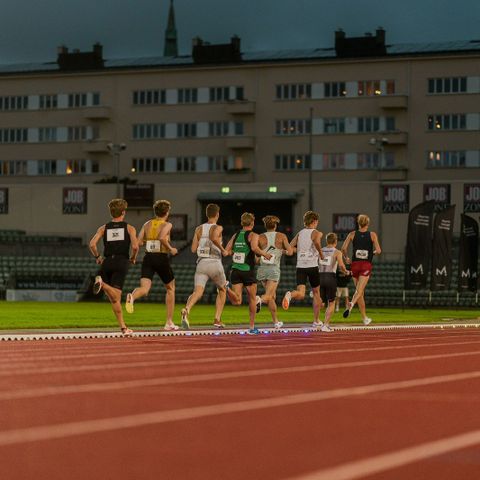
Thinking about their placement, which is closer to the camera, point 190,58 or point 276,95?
point 276,95

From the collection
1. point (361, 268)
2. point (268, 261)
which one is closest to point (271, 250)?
point (268, 261)

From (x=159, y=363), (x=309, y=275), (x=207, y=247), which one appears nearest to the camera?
(x=159, y=363)

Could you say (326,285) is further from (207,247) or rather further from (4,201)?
(4,201)

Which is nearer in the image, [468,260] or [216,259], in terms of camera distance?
[216,259]

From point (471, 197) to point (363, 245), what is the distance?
55322 millimetres

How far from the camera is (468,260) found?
136 ft

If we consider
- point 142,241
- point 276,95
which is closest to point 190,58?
point 276,95

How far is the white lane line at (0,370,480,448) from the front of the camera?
21.3 feet

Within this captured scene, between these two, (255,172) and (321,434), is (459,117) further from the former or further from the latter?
(321,434)

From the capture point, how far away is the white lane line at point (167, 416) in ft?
21.3

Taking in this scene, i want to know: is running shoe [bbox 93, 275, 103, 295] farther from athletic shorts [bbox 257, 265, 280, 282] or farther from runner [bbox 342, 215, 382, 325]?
runner [bbox 342, 215, 382, 325]

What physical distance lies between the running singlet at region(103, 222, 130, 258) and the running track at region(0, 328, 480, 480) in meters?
4.50

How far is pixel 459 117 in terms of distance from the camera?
9762 cm

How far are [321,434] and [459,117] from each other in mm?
93078
